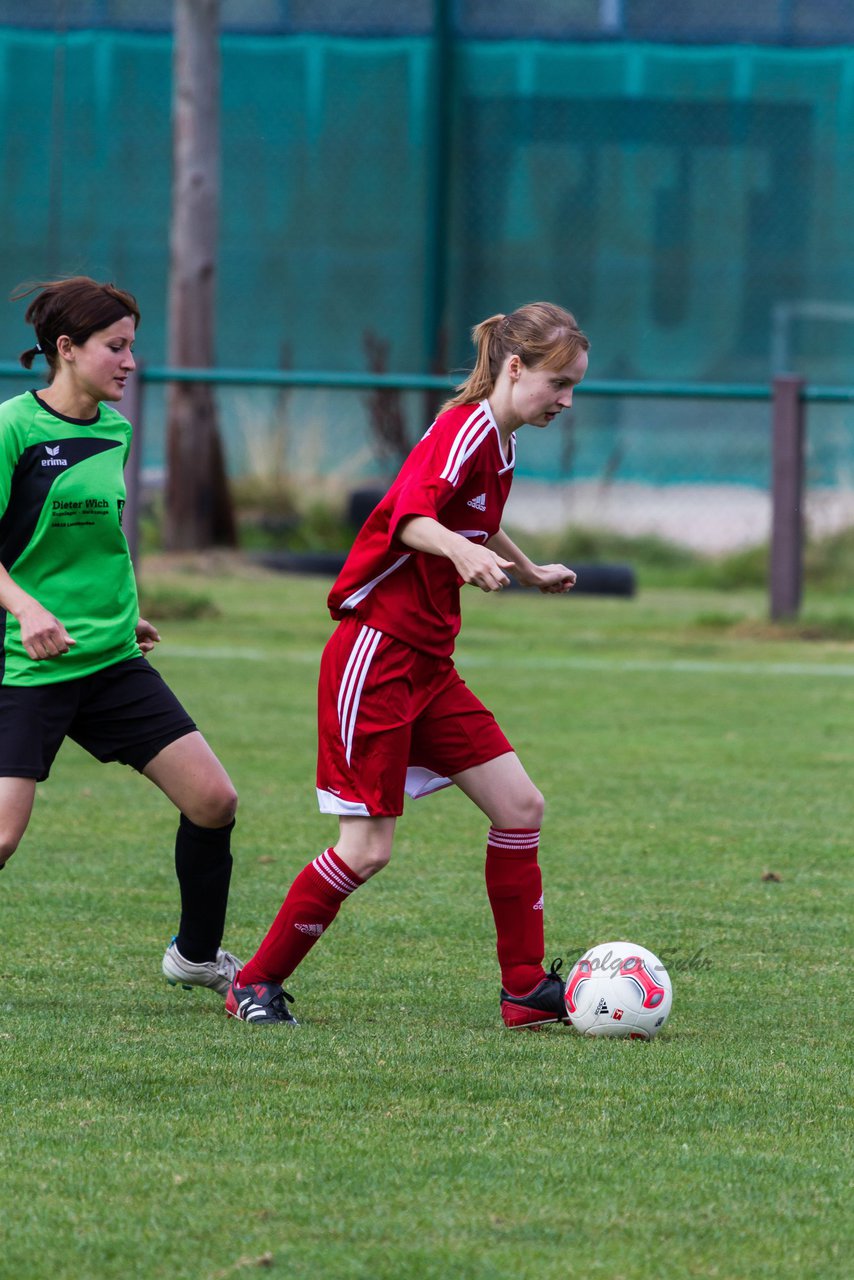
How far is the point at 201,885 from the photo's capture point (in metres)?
4.76

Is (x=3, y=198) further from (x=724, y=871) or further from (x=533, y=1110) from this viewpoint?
(x=533, y=1110)

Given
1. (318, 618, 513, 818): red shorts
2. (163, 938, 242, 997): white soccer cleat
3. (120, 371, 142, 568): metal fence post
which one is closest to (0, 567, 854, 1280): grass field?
(163, 938, 242, 997): white soccer cleat

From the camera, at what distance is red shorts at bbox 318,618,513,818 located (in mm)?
4484

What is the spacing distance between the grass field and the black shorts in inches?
23.9

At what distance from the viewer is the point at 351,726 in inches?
177

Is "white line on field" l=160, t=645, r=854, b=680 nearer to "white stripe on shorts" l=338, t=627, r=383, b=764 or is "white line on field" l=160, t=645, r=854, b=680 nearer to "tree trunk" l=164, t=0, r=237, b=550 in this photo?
"tree trunk" l=164, t=0, r=237, b=550

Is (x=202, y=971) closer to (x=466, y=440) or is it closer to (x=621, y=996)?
(x=621, y=996)

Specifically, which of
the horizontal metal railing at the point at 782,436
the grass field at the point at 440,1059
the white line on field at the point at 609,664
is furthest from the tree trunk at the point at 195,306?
the grass field at the point at 440,1059

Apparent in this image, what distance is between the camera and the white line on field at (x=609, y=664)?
11.8 metres

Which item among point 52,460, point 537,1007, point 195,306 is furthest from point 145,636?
point 195,306

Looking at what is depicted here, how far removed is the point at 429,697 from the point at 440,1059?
32.2 inches

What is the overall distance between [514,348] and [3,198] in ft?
60.3

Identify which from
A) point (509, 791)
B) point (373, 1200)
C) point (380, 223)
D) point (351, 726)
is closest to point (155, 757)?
point (351, 726)

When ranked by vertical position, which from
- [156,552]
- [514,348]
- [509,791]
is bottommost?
[156,552]
